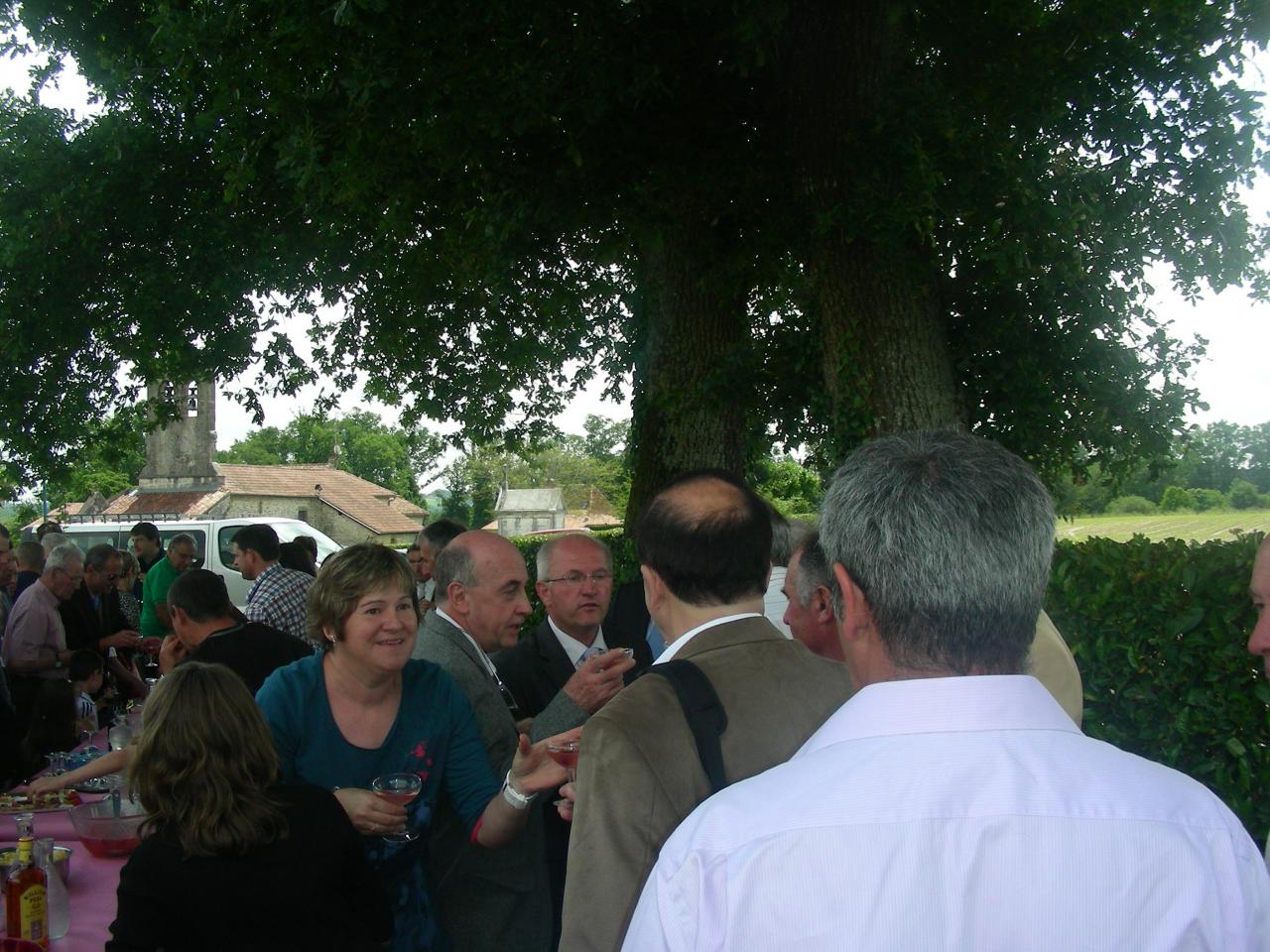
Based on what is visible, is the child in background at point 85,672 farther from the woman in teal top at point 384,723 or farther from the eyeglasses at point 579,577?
the woman in teal top at point 384,723

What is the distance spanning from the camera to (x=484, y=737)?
3.56m

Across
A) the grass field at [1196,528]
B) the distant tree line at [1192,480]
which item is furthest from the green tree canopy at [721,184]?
the grass field at [1196,528]

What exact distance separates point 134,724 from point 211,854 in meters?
2.98

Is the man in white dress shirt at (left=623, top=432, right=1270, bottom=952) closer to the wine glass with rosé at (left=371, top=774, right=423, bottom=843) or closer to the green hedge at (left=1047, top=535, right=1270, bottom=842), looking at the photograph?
the wine glass with rosé at (left=371, top=774, right=423, bottom=843)

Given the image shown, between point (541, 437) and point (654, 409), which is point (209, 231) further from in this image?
point (541, 437)

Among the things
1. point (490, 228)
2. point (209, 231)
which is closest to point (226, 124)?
point (209, 231)

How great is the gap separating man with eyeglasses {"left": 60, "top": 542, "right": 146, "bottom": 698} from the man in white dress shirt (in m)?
8.01

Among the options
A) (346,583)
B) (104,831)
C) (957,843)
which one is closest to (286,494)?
(104,831)

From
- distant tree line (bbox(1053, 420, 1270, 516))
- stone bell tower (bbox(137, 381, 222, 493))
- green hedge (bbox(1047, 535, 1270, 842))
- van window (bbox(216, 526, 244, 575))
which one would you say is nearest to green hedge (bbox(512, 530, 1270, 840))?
green hedge (bbox(1047, 535, 1270, 842))

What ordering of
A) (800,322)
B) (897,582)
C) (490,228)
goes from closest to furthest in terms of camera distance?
(897,582) < (490,228) < (800,322)

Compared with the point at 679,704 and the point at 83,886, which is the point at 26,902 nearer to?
the point at 83,886

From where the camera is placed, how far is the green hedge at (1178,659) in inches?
158

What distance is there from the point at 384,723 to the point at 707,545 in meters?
1.35

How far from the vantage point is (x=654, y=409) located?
11.6 metres
